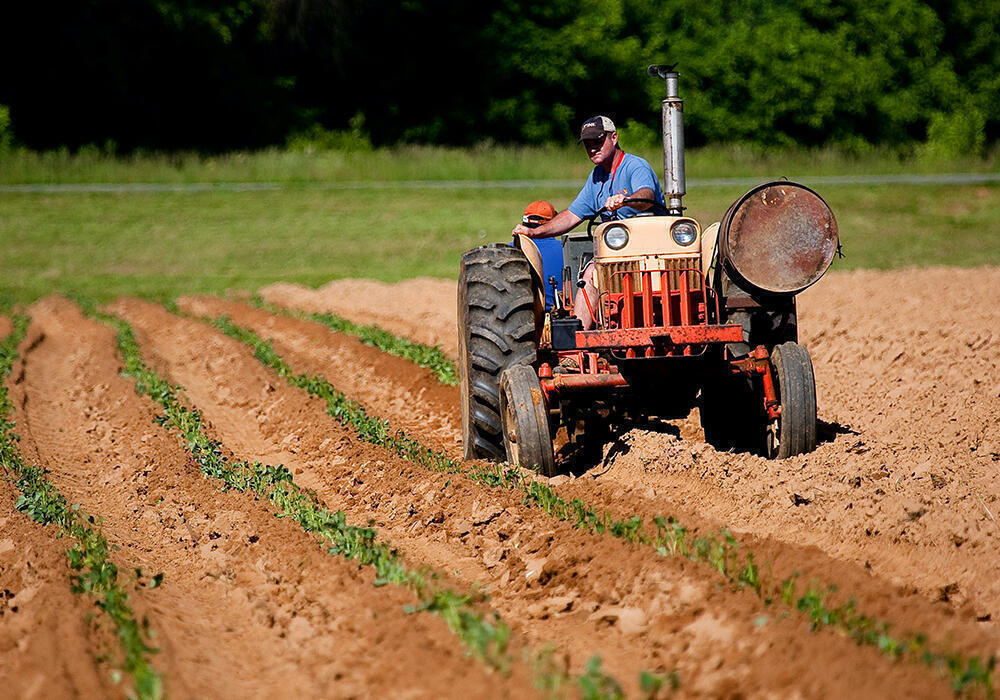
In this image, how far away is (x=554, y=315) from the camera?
6945mm

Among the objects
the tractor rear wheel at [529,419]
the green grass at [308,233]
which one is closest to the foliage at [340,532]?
the tractor rear wheel at [529,419]

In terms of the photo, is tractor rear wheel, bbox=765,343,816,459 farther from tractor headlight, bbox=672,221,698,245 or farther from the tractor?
tractor headlight, bbox=672,221,698,245

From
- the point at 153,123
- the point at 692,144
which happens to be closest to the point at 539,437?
the point at 153,123

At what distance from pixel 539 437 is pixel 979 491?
2.13 meters

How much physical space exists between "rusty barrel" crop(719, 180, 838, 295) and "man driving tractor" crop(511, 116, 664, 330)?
0.66 meters

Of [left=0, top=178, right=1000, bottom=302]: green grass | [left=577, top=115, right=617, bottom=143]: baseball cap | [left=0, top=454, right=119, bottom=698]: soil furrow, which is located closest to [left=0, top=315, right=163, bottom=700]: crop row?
[left=0, top=454, right=119, bottom=698]: soil furrow

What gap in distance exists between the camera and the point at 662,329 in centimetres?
596

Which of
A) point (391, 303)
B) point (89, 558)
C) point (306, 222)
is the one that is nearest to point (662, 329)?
point (89, 558)

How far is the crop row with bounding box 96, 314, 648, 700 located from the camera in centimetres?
368

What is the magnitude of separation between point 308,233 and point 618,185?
60.4 ft

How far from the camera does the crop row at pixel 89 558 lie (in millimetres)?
4016

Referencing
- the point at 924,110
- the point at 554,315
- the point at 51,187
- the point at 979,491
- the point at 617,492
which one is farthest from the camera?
the point at 924,110

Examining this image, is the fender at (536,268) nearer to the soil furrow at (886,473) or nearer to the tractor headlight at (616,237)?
the tractor headlight at (616,237)

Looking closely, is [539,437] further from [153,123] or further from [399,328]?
[153,123]
